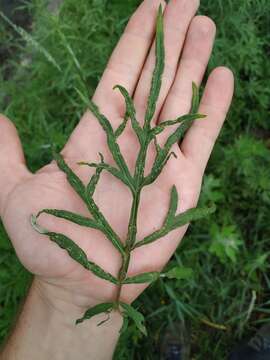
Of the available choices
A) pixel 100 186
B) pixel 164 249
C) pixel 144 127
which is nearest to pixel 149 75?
pixel 144 127

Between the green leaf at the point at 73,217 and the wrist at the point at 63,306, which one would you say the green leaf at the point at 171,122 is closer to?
the green leaf at the point at 73,217

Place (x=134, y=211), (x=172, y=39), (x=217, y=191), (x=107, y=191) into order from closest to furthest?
(x=134, y=211) → (x=107, y=191) → (x=172, y=39) → (x=217, y=191)

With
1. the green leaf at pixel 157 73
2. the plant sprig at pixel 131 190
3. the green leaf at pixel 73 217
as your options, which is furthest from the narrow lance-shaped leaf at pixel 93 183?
the green leaf at pixel 157 73

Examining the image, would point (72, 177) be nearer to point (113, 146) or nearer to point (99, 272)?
point (113, 146)

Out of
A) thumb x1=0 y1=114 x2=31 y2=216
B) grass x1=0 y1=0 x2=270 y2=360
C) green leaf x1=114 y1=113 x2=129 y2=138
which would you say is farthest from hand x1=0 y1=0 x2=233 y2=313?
grass x1=0 y1=0 x2=270 y2=360

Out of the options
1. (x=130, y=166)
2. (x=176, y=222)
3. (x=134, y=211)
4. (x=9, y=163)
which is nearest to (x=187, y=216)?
(x=176, y=222)

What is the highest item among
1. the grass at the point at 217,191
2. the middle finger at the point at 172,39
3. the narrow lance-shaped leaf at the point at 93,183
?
the middle finger at the point at 172,39

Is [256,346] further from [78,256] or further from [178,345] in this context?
[78,256]
